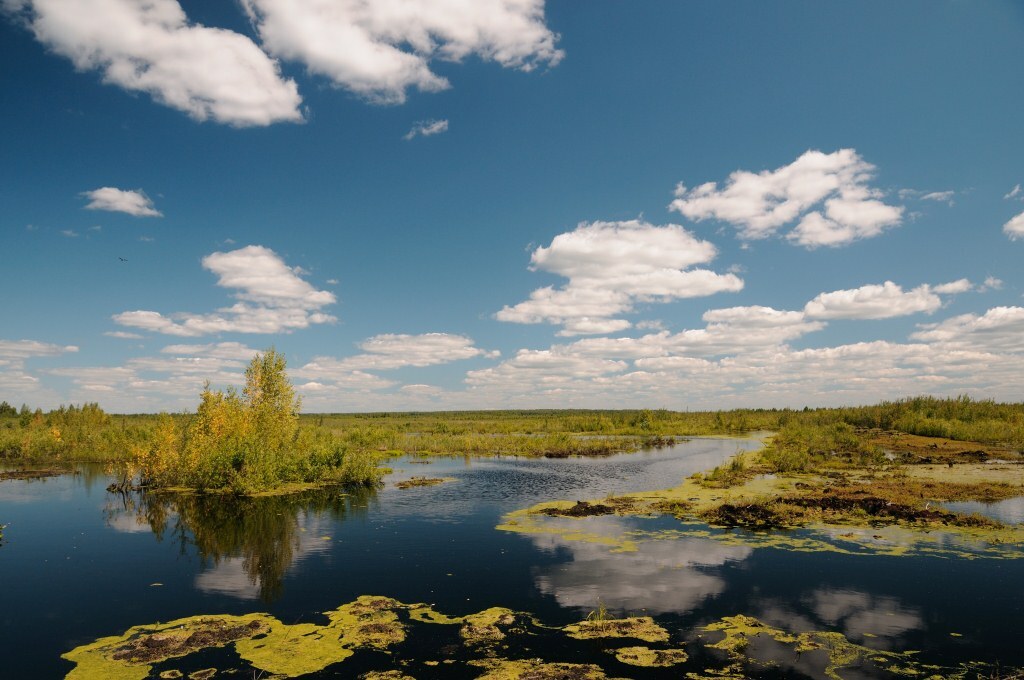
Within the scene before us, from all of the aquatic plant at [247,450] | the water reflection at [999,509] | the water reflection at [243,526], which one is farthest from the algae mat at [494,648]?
the aquatic plant at [247,450]

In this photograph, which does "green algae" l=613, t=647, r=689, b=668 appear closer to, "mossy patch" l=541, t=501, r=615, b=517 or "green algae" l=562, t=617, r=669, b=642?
"green algae" l=562, t=617, r=669, b=642

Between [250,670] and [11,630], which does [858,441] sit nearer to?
[250,670]

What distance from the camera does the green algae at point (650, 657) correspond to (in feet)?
43.3

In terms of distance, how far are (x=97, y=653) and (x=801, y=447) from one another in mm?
57195

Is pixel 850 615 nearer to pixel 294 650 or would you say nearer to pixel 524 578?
pixel 524 578

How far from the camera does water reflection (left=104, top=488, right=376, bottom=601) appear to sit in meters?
20.4

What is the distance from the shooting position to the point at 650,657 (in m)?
13.5

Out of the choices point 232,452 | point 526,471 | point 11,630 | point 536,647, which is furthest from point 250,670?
point 526,471

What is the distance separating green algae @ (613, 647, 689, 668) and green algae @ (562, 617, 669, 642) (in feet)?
2.21

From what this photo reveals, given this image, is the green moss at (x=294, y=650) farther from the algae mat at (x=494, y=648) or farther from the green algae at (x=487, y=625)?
the green algae at (x=487, y=625)

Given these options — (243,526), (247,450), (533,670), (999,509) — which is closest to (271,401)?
(247,450)

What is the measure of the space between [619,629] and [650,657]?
1683 millimetres

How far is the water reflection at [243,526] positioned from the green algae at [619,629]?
9870 millimetres

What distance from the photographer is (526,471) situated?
4997 cm
